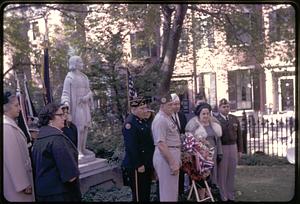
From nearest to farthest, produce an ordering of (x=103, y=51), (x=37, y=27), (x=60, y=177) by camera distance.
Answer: (x=60, y=177)
(x=103, y=51)
(x=37, y=27)

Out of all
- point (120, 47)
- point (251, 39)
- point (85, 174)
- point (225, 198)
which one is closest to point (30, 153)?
point (85, 174)

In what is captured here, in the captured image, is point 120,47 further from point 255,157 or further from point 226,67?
point 255,157

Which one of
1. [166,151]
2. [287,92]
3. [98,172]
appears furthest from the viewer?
[98,172]

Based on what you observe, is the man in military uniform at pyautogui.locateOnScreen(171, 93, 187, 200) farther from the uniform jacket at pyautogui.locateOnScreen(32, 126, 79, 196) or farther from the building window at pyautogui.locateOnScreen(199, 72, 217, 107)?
the uniform jacket at pyautogui.locateOnScreen(32, 126, 79, 196)

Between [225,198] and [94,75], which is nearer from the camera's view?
[225,198]

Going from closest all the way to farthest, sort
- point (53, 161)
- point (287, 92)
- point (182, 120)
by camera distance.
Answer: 1. point (53, 161)
2. point (287, 92)
3. point (182, 120)

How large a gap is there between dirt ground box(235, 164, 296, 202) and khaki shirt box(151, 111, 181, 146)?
65cm

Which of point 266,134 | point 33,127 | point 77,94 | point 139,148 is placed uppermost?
point 77,94

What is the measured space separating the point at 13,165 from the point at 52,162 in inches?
10.2

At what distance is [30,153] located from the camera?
2.66 metres

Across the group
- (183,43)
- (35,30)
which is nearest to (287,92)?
(183,43)

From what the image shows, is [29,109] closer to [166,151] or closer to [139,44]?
[166,151]

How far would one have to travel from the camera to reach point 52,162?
2.44 meters

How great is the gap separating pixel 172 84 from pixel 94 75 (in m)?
0.89
